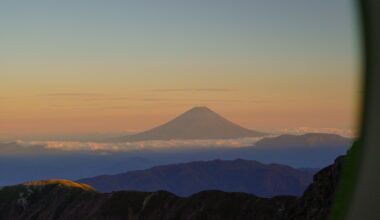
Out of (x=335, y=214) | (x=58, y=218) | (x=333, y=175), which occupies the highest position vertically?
(x=335, y=214)

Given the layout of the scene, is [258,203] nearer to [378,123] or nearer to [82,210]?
[82,210]

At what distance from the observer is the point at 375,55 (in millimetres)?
3184

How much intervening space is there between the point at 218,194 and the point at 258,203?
32.2 ft

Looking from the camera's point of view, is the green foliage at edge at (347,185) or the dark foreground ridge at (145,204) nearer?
the green foliage at edge at (347,185)

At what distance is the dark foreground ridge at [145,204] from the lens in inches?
2226

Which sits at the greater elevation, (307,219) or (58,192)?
(307,219)

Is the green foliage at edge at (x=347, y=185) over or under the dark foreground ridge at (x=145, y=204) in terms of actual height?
over

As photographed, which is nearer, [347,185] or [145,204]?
[347,185]

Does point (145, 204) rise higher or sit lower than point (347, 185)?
lower

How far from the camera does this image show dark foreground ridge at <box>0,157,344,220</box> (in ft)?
185

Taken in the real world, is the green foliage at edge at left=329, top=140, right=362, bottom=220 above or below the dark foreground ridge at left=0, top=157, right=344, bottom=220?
above

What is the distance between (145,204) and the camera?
10444 centimetres

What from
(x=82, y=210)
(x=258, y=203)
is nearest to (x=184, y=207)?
(x=258, y=203)

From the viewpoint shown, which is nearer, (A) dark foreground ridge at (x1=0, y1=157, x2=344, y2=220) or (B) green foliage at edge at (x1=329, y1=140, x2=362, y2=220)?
(B) green foliage at edge at (x1=329, y1=140, x2=362, y2=220)
